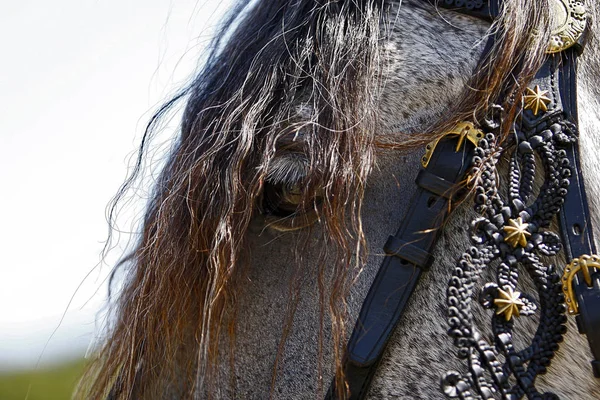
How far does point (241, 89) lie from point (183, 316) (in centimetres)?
49

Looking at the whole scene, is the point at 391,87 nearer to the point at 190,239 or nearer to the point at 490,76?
the point at 490,76

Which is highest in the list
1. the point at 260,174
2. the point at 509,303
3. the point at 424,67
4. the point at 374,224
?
the point at 424,67

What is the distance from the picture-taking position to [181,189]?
143 cm

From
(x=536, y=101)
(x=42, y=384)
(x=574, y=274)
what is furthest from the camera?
(x=42, y=384)

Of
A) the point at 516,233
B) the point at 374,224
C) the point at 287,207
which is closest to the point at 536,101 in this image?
the point at 516,233

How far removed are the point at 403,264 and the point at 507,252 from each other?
202 millimetres

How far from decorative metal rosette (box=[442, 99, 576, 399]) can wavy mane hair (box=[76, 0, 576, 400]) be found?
9 centimetres

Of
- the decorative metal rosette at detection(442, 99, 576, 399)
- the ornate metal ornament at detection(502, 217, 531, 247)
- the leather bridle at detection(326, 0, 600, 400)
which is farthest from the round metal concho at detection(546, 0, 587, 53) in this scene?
the ornate metal ornament at detection(502, 217, 531, 247)

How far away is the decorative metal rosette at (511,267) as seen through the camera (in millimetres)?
1286

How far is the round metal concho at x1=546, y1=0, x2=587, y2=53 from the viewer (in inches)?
56.6

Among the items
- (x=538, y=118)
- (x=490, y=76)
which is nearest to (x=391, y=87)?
(x=490, y=76)

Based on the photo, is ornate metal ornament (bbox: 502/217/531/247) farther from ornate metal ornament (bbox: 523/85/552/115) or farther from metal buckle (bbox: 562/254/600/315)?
ornate metal ornament (bbox: 523/85/552/115)

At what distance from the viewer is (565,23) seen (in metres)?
1.46

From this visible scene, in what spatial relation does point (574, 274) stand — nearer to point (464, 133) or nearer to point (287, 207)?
point (464, 133)
